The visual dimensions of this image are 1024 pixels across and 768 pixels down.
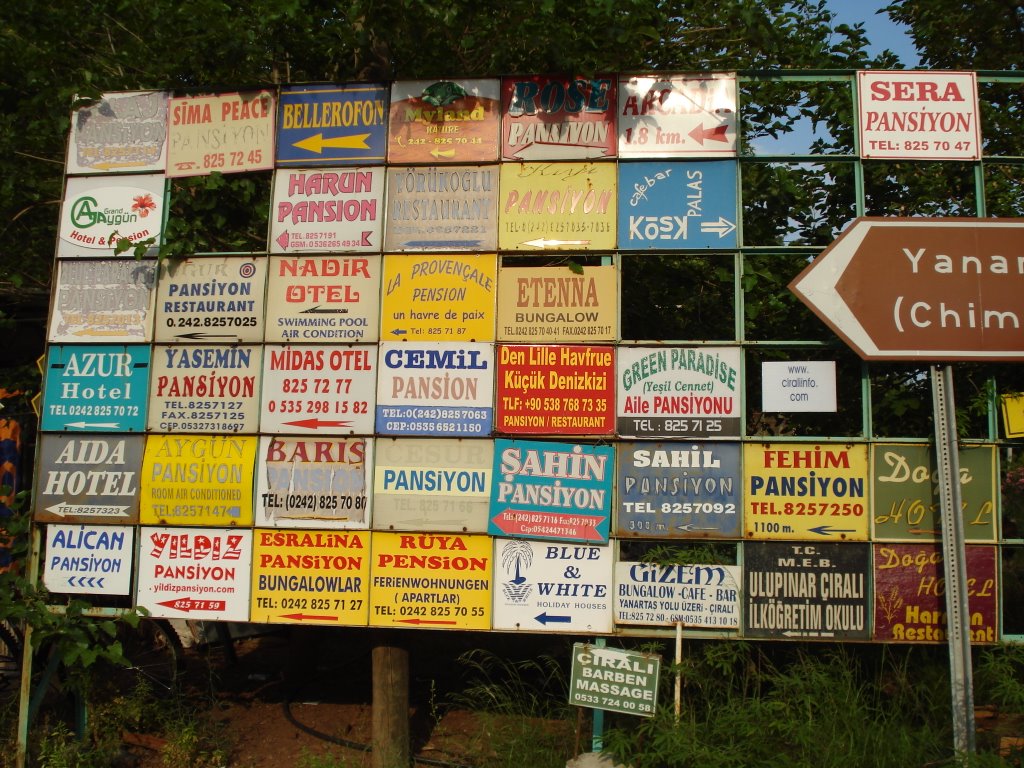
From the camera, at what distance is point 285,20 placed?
6.24m

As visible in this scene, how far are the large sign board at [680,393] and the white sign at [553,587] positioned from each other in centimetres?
85

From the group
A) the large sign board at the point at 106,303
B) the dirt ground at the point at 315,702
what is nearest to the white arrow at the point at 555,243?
the large sign board at the point at 106,303

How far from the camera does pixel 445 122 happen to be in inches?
225

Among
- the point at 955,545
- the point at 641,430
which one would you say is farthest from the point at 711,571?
the point at 955,545

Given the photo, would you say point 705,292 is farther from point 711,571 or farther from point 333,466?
point 333,466

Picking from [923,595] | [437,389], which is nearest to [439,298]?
[437,389]

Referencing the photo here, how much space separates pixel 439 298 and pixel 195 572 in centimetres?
241

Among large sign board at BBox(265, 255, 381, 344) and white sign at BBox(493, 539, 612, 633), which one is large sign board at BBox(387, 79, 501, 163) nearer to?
large sign board at BBox(265, 255, 381, 344)

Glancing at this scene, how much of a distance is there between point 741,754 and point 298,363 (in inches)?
142

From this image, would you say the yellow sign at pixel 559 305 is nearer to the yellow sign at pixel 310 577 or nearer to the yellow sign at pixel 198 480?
the yellow sign at pixel 310 577

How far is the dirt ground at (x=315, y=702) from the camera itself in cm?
607

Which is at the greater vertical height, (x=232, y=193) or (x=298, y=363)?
(x=232, y=193)

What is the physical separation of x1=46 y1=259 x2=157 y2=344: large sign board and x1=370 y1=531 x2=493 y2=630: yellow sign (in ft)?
7.36

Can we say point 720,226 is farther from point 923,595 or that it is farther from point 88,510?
point 88,510
